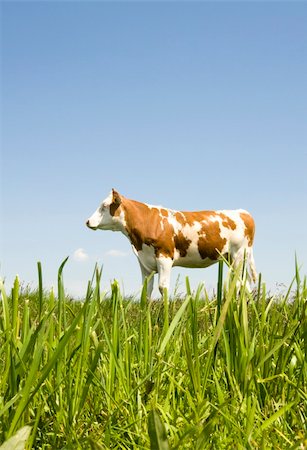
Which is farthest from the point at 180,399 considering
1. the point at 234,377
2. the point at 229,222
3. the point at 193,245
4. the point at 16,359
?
A: the point at 229,222

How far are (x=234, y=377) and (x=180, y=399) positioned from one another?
16 cm

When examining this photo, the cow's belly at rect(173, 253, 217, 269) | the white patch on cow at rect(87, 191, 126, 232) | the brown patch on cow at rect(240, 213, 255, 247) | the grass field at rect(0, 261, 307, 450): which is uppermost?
the white patch on cow at rect(87, 191, 126, 232)

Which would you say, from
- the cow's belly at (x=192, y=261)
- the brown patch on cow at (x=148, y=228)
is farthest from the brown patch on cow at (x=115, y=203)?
the cow's belly at (x=192, y=261)

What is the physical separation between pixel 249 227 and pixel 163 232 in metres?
1.75

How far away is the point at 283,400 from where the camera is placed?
4.93 feet

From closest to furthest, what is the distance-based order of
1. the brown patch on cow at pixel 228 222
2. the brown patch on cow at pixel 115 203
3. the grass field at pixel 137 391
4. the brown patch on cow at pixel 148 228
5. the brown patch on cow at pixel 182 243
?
the grass field at pixel 137 391
the brown patch on cow at pixel 148 228
the brown patch on cow at pixel 182 243
the brown patch on cow at pixel 115 203
the brown patch on cow at pixel 228 222

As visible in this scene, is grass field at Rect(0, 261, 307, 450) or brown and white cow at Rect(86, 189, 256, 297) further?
brown and white cow at Rect(86, 189, 256, 297)

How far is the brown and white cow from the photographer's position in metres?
8.59

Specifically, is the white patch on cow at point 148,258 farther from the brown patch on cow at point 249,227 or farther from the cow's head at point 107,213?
the brown patch on cow at point 249,227

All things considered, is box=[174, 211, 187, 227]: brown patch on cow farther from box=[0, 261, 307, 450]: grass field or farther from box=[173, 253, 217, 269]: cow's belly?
box=[0, 261, 307, 450]: grass field

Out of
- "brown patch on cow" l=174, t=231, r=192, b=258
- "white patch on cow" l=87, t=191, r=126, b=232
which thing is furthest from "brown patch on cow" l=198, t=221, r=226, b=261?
"white patch on cow" l=87, t=191, r=126, b=232

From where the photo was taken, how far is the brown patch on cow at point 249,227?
9.49m

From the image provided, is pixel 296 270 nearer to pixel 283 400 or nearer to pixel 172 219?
pixel 283 400

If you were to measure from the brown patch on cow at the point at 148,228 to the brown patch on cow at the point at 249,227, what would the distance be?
4.88ft
